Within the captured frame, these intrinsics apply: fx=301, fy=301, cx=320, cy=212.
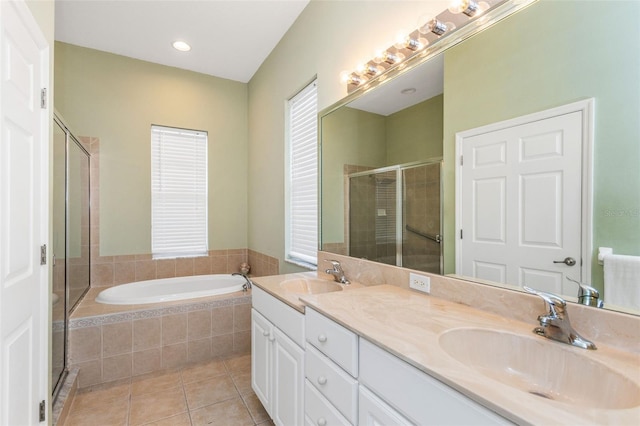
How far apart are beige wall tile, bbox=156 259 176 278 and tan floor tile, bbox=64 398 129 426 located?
1466mm

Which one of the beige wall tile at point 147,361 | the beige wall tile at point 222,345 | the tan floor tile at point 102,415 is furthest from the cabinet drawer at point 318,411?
the beige wall tile at point 147,361

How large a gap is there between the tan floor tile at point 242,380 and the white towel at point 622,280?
210cm

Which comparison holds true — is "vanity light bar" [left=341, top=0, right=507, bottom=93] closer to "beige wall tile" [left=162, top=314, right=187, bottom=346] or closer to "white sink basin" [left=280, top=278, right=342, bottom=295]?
"white sink basin" [left=280, top=278, right=342, bottom=295]

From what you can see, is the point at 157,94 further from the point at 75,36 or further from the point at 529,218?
the point at 529,218

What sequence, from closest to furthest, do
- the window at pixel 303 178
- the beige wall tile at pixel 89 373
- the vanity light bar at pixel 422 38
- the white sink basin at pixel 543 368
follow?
the white sink basin at pixel 543 368, the vanity light bar at pixel 422 38, the beige wall tile at pixel 89 373, the window at pixel 303 178

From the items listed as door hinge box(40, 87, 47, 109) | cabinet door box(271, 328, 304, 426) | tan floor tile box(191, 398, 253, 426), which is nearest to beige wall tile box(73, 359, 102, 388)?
tan floor tile box(191, 398, 253, 426)

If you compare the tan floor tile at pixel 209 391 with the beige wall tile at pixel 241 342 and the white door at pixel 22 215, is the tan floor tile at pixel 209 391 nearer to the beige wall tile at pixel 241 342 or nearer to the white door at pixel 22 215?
the beige wall tile at pixel 241 342

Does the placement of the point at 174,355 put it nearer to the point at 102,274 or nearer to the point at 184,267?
the point at 184,267

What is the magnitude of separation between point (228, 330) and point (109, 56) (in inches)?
116

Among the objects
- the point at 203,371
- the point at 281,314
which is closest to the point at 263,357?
the point at 281,314

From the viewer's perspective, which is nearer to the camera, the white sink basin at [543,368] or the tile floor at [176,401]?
the white sink basin at [543,368]

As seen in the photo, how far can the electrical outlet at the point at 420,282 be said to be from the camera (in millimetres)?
1365

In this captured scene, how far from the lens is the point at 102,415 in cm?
187

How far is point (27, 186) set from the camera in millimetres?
1341
